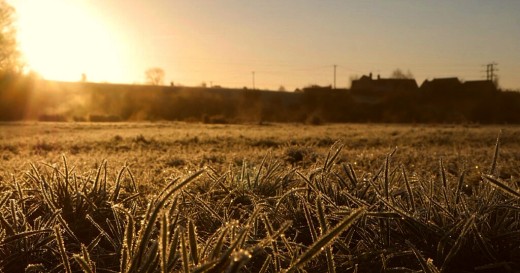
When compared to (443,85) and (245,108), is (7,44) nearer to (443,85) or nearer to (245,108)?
(245,108)

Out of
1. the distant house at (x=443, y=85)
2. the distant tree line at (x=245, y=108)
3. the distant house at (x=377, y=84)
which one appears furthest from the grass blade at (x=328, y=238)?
the distant house at (x=377, y=84)

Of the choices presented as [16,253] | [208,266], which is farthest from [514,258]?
[16,253]

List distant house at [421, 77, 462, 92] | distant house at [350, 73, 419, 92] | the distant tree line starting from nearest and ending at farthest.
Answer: the distant tree line
distant house at [421, 77, 462, 92]
distant house at [350, 73, 419, 92]

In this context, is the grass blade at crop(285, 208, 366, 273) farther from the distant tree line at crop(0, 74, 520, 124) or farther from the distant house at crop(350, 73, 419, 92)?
the distant house at crop(350, 73, 419, 92)

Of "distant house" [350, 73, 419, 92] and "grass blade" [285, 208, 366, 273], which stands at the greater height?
"distant house" [350, 73, 419, 92]

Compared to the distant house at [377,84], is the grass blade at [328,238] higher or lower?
lower

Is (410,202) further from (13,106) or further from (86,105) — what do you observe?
(86,105)

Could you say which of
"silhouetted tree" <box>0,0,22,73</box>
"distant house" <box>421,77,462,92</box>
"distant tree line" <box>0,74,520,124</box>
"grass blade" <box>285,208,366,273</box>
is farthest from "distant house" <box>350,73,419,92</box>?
"grass blade" <box>285,208,366,273</box>

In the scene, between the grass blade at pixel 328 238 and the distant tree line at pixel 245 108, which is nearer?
the grass blade at pixel 328 238

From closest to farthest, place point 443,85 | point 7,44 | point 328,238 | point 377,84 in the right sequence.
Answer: point 328,238
point 7,44
point 443,85
point 377,84

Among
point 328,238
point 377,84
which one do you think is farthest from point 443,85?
point 328,238

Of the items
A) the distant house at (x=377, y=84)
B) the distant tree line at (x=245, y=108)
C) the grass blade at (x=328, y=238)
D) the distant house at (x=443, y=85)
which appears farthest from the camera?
the distant house at (x=377, y=84)

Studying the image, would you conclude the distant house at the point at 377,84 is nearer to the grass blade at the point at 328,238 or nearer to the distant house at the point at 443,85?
the distant house at the point at 443,85

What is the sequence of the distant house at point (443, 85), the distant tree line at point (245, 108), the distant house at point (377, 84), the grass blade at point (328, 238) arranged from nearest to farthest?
the grass blade at point (328, 238) < the distant tree line at point (245, 108) < the distant house at point (443, 85) < the distant house at point (377, 84)
